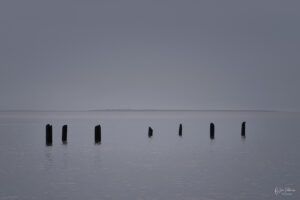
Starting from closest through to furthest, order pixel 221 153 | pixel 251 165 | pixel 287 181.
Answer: pixel 287 181, pixel 251 165, pixel 221 153

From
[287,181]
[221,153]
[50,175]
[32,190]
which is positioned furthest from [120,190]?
[221,153]

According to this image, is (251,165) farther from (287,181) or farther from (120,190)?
(120,190)

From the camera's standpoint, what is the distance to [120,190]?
66.9 feet

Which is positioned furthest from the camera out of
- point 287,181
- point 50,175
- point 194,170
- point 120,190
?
point 194,170

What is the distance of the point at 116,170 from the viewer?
27.1m

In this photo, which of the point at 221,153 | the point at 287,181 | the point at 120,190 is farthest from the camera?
the point at 221,153

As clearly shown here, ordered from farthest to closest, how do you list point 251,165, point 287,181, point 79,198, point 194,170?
1. point 251,165
2. point 194,170
3. point 287,181
4. point 79,198

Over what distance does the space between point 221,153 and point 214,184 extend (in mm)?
16048

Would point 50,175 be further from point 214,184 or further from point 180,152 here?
point 180,152

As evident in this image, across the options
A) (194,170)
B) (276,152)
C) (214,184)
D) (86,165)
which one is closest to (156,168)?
(194,170)

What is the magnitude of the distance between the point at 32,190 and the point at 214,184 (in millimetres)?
8120

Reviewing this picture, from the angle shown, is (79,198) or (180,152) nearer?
(79,198)

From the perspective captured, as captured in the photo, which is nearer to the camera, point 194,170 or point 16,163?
point 194,170

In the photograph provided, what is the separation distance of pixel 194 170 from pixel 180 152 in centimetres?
1160
